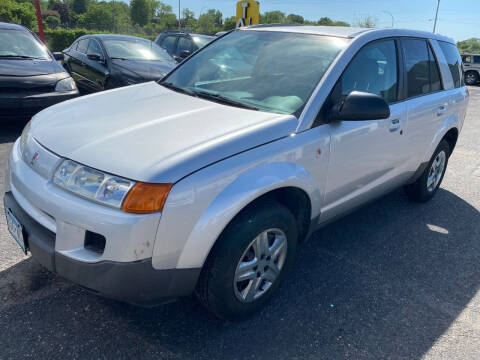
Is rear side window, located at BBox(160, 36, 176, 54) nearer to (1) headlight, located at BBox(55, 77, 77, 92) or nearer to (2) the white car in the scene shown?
(1) headlight, located at BBox(55, 77, 77, 92)

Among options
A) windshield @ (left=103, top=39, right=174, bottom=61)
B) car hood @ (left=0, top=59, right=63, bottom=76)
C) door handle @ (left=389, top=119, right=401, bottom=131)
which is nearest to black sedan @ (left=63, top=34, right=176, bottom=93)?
windshield @ (left=103, top=39, right=174, bottom=61)

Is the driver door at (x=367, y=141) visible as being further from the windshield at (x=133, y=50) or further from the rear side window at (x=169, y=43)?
the rear side window at (x=169, y=43)

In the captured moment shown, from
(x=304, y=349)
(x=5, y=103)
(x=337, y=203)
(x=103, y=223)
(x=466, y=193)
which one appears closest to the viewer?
(x=103, y=223)

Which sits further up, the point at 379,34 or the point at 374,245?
the point at 379,34

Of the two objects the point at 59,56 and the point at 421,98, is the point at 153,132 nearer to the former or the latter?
the point at 421,98

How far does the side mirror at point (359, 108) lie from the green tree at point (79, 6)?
12514 cm

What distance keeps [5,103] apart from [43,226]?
3913 millimetres

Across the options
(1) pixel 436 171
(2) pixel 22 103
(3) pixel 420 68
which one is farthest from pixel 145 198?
(2) pixel 22 103

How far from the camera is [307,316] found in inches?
99.0

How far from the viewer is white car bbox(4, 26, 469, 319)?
1868mm

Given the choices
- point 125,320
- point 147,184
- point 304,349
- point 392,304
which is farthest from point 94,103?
point 392,304

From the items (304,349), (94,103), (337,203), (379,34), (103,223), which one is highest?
(379,34)

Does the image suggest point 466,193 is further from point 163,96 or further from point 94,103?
point 94,103

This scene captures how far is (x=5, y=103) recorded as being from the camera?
17.0 ft
